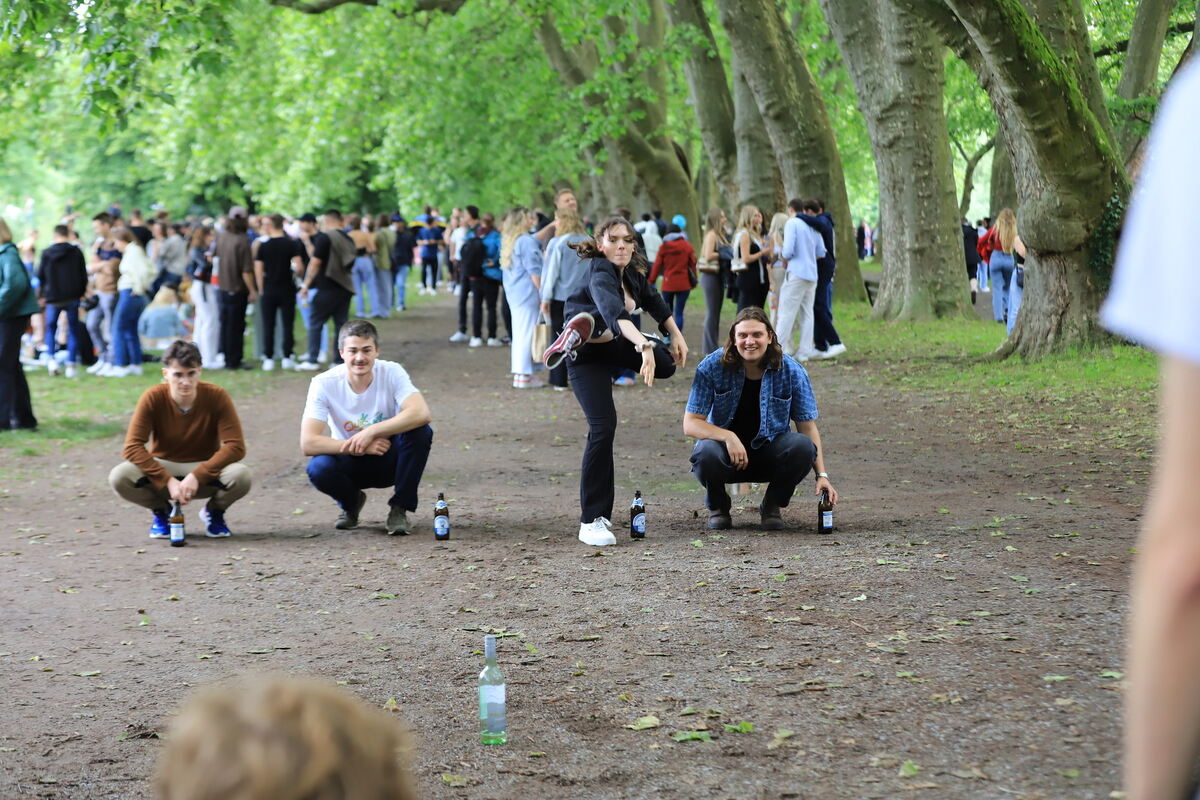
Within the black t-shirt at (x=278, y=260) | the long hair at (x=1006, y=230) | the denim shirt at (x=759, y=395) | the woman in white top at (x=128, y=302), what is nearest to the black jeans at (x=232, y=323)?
the black t-shirt at (x=278, y=260)

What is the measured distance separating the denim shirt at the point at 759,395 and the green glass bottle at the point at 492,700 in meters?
4.03

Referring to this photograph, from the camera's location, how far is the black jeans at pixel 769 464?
9.31 meters

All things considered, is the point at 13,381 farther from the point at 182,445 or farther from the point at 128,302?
the point at 182,445

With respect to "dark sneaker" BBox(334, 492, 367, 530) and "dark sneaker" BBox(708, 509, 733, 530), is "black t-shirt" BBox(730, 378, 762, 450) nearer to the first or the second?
"dark sneaker" BBox(708, 509, 733, 530)

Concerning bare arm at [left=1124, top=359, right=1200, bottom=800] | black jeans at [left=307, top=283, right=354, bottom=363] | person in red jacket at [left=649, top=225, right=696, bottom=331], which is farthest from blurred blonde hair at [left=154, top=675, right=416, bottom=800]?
person in red jacket at [left=649, top=225, right=696, bottom=331]

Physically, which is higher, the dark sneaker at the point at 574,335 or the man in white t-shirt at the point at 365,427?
the dark sneaker at the point at 574,335

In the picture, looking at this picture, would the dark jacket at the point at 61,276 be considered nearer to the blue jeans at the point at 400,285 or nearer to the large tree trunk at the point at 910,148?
the large tree trunk at the point at 910,148

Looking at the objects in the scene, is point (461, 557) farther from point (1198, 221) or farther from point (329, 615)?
point (1198, 221)

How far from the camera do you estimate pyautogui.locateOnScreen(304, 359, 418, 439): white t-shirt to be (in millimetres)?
9719

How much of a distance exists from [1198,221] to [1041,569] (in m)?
6.89

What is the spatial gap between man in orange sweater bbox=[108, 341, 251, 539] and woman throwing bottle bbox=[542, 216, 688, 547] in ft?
7.37

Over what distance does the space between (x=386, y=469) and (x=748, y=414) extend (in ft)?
7.93

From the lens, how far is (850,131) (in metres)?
45.1

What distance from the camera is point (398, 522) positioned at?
10.0 meters
